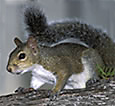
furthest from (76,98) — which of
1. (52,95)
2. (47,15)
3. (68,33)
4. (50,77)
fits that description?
(47,15)

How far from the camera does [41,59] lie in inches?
47.3

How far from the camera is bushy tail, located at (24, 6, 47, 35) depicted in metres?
1.25

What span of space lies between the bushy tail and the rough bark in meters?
0.35

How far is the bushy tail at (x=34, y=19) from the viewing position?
1252mm

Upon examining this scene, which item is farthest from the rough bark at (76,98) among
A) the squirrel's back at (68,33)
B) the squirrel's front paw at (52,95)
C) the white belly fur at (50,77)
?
the squirrel's back at (68,33)

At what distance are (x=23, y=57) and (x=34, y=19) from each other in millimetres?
233

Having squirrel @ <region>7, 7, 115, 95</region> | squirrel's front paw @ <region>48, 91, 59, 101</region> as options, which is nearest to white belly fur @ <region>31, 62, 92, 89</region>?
squirrel @ <region>7, 7, 115, 95</region>

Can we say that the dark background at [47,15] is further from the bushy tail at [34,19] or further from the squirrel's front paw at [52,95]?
the squirrel's front paw at [52,95]

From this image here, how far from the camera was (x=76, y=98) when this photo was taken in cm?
104

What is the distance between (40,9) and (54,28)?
0.13 meters

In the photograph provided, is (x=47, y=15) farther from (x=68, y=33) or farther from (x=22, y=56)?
(x=22, y=56)

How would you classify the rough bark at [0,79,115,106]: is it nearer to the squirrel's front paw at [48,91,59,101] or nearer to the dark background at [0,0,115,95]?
the squirrel's front paw at [48,91,59,101]

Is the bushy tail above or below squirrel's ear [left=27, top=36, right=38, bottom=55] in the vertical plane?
above

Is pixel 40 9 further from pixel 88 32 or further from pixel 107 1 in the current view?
pixel 107 1
